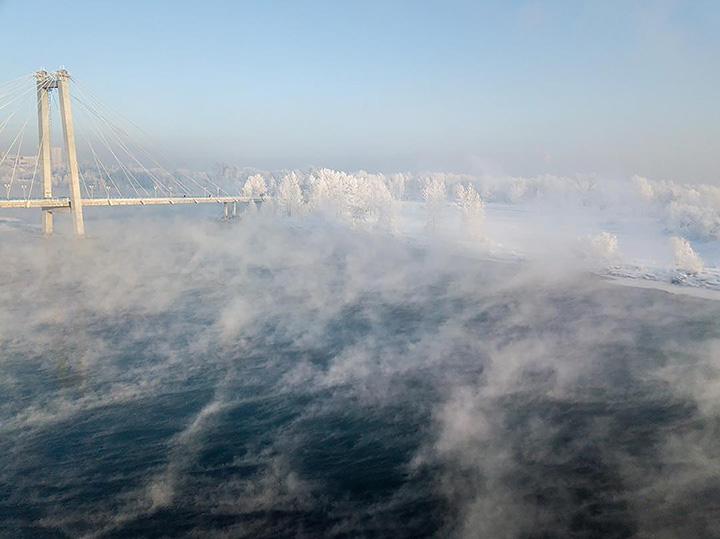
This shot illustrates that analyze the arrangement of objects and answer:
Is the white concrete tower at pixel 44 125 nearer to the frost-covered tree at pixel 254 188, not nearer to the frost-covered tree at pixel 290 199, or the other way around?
the frost-covered tree at pixel 290 199

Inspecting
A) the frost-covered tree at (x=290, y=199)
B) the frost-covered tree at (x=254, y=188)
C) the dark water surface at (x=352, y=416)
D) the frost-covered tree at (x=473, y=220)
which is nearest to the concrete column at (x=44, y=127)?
the dark water surface at (x=352, y=416)

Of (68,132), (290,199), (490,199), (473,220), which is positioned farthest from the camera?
(490,199)

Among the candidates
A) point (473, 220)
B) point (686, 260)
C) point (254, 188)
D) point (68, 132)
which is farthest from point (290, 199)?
point (686, 260)

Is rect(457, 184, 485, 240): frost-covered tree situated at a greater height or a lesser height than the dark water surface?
greater

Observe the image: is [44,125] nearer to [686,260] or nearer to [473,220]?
[473,220]

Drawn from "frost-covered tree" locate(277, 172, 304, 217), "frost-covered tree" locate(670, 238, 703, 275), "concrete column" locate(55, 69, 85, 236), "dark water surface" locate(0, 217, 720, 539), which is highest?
"concrete column" locate(55, 69, 85, 236)

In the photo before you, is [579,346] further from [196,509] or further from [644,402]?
[196,509]

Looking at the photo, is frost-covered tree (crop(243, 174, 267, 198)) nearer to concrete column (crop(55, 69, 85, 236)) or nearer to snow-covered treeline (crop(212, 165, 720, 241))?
snow-covered treeline (crop(212, 165, 720, 241))

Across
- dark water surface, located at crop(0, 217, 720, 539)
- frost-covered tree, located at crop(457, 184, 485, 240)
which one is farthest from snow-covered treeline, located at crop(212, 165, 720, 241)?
dark water surface, located at crop(0, 217, 720, 539)
